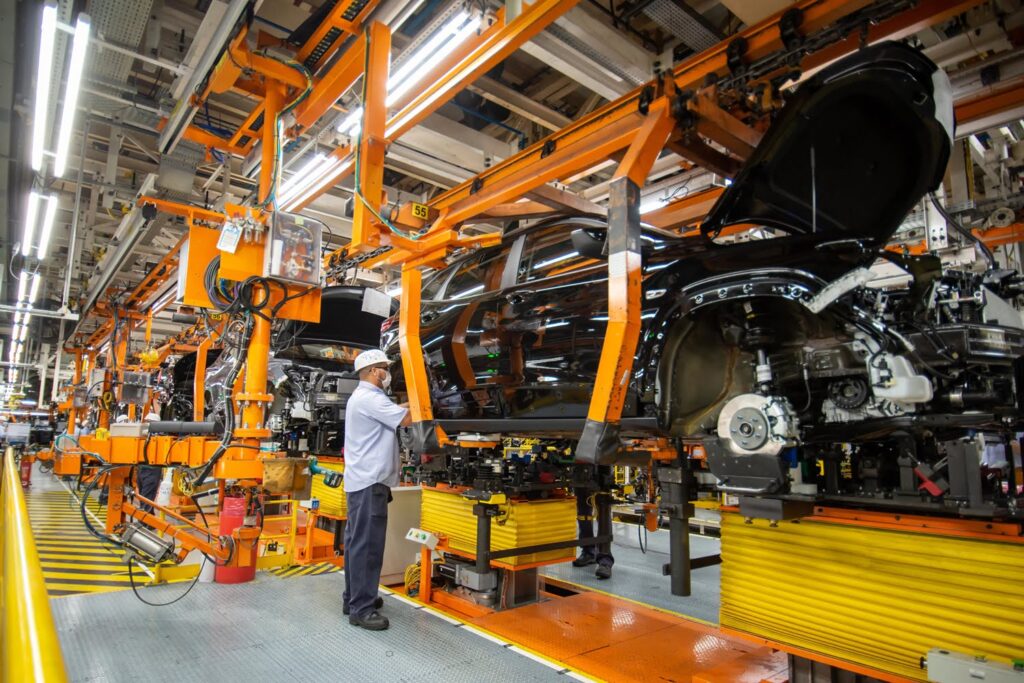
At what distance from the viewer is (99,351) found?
1289 centimetres

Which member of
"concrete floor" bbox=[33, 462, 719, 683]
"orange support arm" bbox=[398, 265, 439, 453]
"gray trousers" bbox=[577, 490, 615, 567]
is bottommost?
"concrete floor" bbox=[33, 462, 719, 683]

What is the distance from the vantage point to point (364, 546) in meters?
3.46

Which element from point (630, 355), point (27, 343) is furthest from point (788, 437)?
point (27, 343)

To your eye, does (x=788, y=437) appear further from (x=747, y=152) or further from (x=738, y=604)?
(x=747, y=152)

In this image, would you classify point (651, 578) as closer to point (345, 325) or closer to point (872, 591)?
point (872, 591)

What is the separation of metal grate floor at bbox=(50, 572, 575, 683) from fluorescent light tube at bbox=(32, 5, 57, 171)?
3.16 m

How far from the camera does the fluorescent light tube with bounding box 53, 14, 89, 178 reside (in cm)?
328

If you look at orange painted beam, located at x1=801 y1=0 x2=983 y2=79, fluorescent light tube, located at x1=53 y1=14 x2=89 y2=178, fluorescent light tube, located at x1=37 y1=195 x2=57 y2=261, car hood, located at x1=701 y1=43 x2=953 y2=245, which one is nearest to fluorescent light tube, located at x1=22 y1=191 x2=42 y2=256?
fluorescent light tube, located at x1=37 y1=195 x2=57 y2=261

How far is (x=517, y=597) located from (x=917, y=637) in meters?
2.70

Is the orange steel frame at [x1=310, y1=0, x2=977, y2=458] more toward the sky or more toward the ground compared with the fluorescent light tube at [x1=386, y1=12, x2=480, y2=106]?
more toward the ground

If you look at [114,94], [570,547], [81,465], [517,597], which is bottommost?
[517,597]

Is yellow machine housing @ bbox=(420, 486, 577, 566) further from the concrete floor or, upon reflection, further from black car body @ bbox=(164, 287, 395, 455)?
black car body @ bbox=(164, 287, 395, 455)

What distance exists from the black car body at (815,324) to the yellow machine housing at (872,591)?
0.57ft

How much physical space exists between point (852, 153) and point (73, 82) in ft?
14.3
